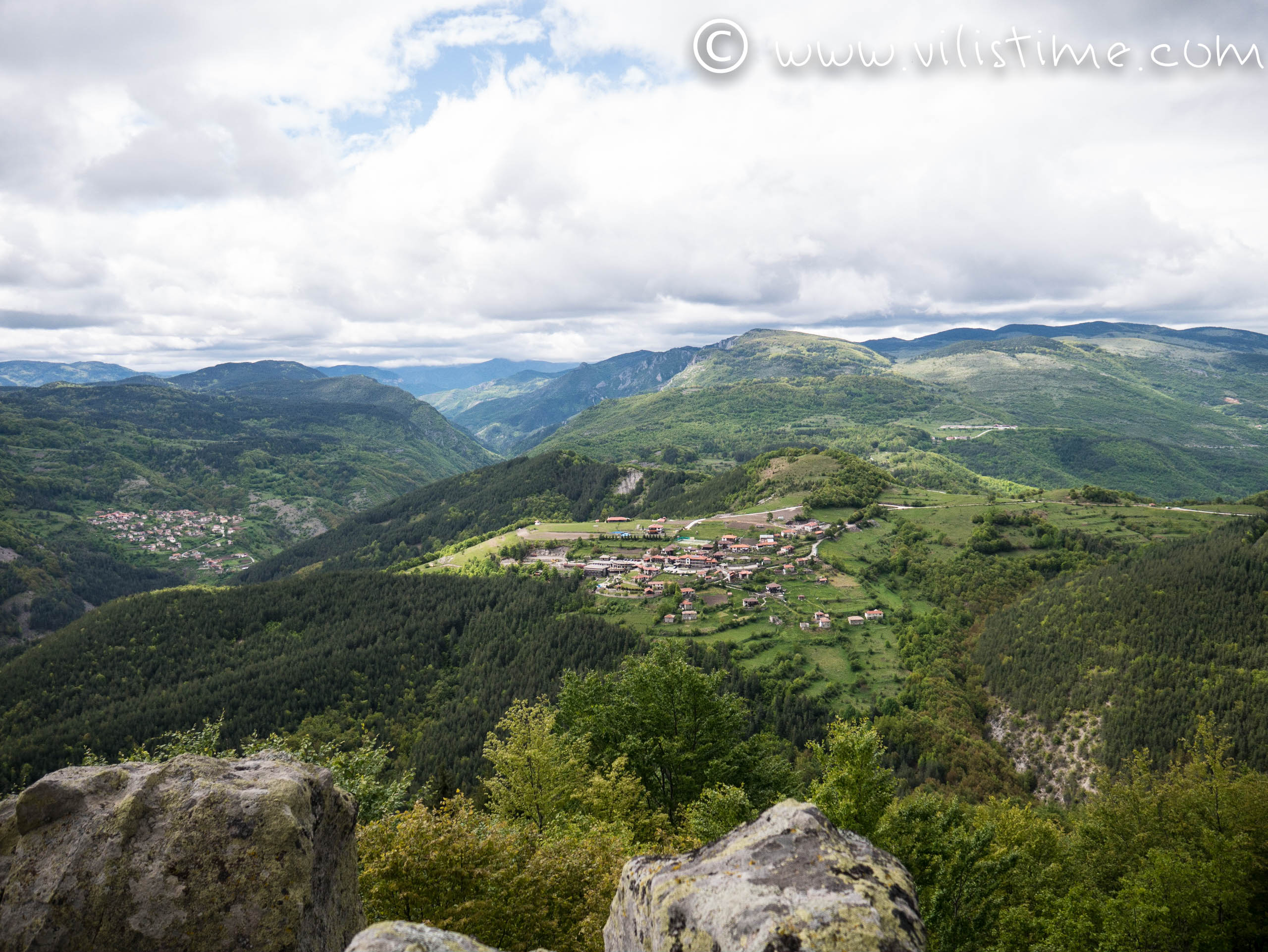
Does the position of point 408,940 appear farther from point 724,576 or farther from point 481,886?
point 724,576

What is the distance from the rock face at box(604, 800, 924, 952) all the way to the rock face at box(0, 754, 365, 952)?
6.62 metres

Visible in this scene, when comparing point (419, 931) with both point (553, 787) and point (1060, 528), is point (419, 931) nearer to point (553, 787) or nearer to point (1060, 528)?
point (553, 787)

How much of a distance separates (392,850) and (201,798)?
767cm

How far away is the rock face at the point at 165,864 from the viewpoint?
34.0ft

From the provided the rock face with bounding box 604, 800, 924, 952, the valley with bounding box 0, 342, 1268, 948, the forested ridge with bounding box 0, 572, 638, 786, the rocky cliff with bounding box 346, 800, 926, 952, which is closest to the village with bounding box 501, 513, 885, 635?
the valley with bounding box 0, 342, 1268, 948

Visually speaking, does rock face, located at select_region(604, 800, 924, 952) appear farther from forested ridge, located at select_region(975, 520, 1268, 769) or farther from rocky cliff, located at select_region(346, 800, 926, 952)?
forested ridge, located at select_region(975, 520, 1268, 769)

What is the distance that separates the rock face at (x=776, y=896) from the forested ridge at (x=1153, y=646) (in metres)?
104

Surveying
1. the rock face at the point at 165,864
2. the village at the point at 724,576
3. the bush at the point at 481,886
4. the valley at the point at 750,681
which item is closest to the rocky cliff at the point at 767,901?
the rock face at the point at 165,864

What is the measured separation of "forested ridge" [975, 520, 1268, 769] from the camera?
277 feet

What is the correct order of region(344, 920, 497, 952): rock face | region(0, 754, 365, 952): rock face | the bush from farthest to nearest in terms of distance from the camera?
the bush → region(0, 754, 365, 952): rock face → region(344, 920, 497, 952): rock face

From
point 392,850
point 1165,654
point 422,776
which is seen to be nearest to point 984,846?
point 392,850

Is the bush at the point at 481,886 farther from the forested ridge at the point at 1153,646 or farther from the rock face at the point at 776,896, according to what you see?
the forested ridge at the point at 1153,646

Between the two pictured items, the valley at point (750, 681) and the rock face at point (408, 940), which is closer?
the rock face at point (408, 940)

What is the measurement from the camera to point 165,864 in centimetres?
1098
